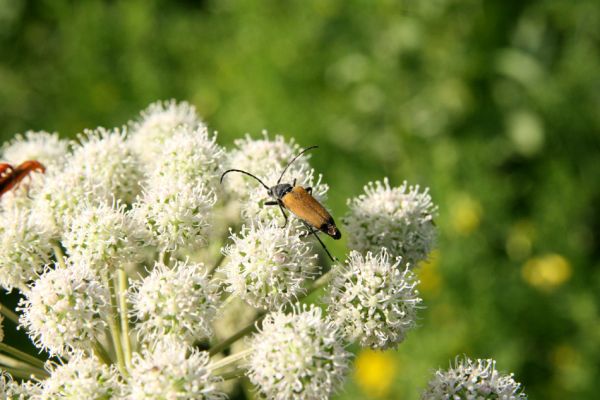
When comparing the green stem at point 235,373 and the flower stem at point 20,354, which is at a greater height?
the flower stem at point 20,354

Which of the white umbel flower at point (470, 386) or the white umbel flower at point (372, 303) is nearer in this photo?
the white umbel flower at point (470, 386)

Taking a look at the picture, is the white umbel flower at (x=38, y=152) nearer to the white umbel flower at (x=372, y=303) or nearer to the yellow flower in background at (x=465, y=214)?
the white umbel flower at (x=372, y=303)

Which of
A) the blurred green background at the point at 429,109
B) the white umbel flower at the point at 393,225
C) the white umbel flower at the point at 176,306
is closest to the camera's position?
the white umbel flower at the point at 176,306

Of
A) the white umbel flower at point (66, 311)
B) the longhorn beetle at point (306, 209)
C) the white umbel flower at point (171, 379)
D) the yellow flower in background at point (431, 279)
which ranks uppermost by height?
the yellow flower in background at point (431, 279)

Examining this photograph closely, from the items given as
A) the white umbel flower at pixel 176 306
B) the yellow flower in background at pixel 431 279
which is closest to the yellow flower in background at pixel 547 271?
the yellow flower in background at pixel 431 279

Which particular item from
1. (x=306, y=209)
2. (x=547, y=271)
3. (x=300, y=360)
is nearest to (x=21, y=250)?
(x=306, y=209)

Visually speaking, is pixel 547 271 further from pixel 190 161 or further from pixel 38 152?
pixel 38 152

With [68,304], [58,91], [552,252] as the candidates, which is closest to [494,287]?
[552,252]
